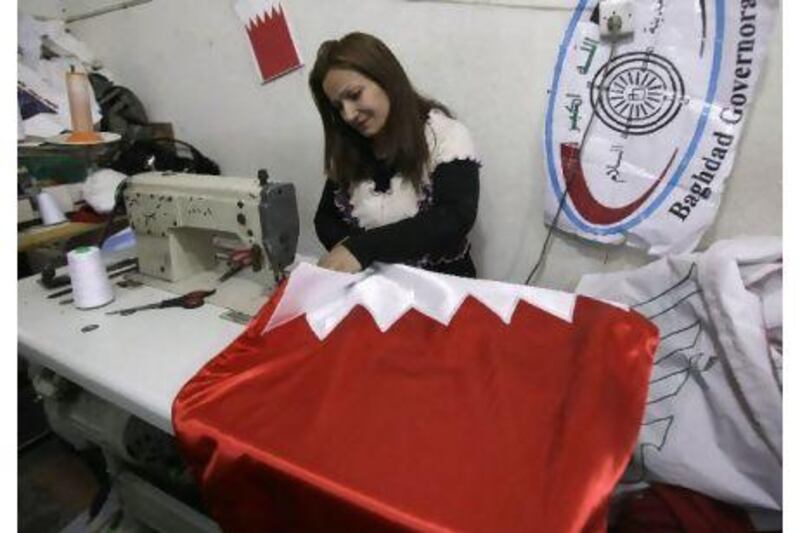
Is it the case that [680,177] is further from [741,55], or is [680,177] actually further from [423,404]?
[423,404]

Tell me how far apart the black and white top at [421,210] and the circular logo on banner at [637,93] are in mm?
332

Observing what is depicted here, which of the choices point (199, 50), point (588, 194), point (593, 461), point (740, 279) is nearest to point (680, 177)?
point (588, 194)

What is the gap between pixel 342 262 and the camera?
42.0 inches

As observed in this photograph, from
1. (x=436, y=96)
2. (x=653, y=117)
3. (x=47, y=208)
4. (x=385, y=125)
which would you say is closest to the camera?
(x=653, y=117)

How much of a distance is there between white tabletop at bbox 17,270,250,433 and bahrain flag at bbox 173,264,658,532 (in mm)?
123

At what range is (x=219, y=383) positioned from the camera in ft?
2.63

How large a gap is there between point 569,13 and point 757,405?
36.8 inches

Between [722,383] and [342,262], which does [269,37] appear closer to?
[342,262]

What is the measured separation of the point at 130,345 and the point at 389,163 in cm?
73

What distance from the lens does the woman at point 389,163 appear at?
45.6 inches

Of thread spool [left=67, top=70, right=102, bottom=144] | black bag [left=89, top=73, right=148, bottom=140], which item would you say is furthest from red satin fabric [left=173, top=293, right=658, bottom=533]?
black bag [left=89, top=73, right=148, bottom=140]

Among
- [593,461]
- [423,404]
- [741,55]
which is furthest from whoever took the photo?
[741,55]

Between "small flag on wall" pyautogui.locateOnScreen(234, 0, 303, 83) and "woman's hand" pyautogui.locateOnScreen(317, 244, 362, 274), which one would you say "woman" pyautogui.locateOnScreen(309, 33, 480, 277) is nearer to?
"woman's hand" pyautogui.locateOnScreen(317, 244, 362, 274)

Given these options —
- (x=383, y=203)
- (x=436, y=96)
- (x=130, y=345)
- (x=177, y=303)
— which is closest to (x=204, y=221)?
(x=177, y=303)
